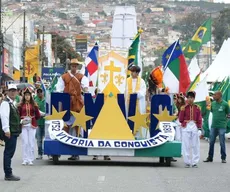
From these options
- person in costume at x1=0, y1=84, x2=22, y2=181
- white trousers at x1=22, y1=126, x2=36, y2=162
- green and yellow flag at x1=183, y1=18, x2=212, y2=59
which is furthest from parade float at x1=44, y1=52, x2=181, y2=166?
green and yellow flag at x1=183, y1=18, x2=212, y2=59

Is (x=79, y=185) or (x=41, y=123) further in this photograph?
(x=41, y=123)

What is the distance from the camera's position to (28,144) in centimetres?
A: 2050

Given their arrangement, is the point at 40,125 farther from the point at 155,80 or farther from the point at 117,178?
the point at 117,178

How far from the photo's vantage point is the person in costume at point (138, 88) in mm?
20906

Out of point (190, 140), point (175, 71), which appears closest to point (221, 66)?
point (175, 71)

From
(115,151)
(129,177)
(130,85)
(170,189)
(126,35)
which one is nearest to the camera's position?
(170,189)

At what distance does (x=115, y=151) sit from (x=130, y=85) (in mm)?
2072

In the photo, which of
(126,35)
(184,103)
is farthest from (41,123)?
(126,35)

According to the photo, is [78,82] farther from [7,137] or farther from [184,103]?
[7,137]

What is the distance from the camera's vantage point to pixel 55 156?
20.2 m

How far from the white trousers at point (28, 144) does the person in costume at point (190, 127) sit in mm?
3450

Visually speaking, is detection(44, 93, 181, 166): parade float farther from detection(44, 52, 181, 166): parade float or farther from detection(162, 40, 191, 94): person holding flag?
detection(162, 40, 191, 94): person holding flag

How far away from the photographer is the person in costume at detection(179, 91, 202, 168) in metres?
20.6

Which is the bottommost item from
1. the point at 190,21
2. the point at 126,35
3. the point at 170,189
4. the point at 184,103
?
the point at 170,189
